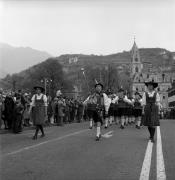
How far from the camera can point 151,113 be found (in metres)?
14.3

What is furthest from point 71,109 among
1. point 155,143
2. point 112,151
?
point 112,151

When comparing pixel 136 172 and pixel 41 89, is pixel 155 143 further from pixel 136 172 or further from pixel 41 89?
pixel 136 172

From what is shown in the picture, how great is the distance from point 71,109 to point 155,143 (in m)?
18.2

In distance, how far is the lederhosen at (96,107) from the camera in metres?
14.7

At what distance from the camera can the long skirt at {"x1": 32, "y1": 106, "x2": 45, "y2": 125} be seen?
1500 cm

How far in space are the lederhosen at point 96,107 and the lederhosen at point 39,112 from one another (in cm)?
159

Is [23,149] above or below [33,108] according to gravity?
below

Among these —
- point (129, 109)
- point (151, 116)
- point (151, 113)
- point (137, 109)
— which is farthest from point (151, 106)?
point (137, 109)

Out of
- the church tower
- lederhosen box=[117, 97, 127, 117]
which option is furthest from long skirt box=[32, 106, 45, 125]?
the church tower

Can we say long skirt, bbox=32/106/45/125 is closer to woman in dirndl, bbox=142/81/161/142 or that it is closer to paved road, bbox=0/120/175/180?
paved road, bbox=0/120/175/180

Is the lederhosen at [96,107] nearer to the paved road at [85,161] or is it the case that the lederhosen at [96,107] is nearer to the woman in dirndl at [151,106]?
the woman in dirndl at [151,106]

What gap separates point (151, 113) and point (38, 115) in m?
3.78

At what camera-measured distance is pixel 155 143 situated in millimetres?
13211

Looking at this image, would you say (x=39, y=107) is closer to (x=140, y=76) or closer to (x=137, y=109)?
(x=137, y=109)
